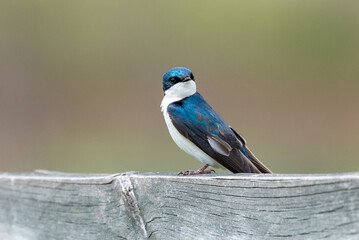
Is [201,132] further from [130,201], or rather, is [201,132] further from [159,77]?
[159,77]

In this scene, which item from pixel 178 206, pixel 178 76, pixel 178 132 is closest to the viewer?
pixel 178 206

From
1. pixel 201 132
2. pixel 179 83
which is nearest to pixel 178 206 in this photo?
pixel 201 132

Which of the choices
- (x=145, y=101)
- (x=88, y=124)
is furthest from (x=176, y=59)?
(x=88, y=124)

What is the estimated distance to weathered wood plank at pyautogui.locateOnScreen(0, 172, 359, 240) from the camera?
5.74ft

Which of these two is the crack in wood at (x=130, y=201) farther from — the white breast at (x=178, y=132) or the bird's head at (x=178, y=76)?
the bird's head at (x=178, y=76)

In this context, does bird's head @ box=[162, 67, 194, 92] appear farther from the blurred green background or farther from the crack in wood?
the blurred green background

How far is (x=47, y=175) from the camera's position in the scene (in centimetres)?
280

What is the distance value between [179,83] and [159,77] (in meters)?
5.54

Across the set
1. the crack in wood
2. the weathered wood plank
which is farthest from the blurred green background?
the crack in wood

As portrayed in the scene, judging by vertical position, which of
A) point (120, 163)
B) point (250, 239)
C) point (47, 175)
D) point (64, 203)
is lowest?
point (250, 239)

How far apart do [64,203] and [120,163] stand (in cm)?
470

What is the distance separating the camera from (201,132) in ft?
10.6

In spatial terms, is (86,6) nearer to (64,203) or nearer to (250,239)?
(64,203)

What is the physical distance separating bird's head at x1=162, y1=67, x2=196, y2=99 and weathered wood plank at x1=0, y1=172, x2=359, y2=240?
99 centimetres
